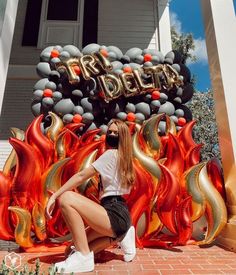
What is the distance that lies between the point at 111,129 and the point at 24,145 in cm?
159

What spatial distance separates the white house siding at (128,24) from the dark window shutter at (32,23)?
1.79 meters

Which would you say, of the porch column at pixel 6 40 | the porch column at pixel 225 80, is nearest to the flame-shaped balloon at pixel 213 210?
the porch column at pixel 225 80

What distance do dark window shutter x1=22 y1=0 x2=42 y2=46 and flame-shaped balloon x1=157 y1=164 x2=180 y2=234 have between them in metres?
5.88

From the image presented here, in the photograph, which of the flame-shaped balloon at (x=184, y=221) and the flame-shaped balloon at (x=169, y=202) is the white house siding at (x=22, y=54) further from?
the flame-shaped balloon at (x=184, y=221)

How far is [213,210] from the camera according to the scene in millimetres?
3479

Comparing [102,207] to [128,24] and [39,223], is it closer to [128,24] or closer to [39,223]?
[39,223]

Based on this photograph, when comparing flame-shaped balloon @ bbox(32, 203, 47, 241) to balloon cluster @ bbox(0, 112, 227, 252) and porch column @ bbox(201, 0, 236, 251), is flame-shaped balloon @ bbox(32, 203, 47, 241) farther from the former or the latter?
porch column @ bbox(201, 0, 236, 251)

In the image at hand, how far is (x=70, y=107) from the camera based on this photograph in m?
4.41

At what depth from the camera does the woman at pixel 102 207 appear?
2182 millimetres

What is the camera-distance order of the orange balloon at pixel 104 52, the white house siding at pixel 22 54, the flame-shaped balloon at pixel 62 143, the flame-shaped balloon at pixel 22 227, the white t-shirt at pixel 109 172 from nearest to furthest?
the white t-shirt at pixel 109 172
the flame-shaped balloon at pixel 22 227
the flame-shaped balloon at pixel 62 143
the orange balloon at pixel 104 52
the white house siding at pixel 22 54

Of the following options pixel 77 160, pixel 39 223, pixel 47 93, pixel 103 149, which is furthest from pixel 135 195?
pixel 47 93

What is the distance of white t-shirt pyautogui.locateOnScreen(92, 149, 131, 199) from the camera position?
231cm

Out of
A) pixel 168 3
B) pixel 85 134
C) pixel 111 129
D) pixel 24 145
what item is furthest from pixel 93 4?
pixel 111 129

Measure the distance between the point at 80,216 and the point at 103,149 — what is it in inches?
66.2
